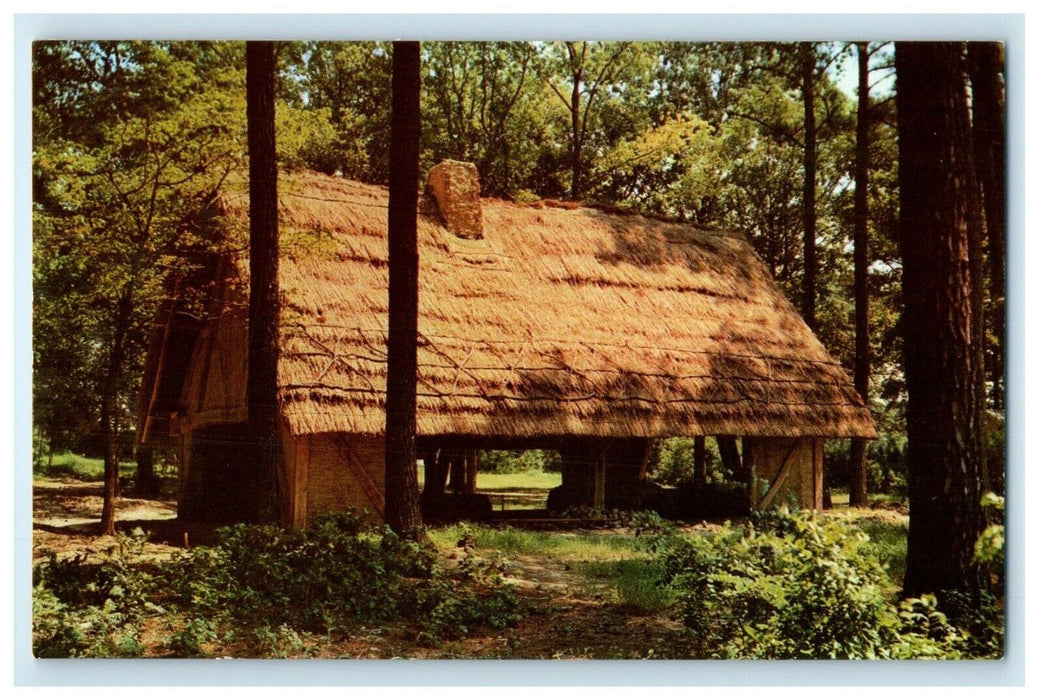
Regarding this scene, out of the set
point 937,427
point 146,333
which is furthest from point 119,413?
point 937,427

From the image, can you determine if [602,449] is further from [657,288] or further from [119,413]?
[119,413]

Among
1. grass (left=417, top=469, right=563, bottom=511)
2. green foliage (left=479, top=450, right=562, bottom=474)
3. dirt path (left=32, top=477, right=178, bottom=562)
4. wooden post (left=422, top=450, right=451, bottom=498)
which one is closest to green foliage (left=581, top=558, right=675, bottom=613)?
grass (left=417, top=469, right=563, bottom=511)

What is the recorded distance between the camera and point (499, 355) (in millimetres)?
4438

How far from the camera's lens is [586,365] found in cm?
441

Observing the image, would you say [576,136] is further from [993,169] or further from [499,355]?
[993,169]

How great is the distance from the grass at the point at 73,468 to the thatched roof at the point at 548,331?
32.7 inches

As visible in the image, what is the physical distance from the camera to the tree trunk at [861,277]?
4086mm

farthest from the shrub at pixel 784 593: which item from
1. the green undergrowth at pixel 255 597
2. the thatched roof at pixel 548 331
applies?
the green undergrowth at pixel 255 597

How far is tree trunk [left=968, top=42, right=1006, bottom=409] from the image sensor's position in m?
4.00

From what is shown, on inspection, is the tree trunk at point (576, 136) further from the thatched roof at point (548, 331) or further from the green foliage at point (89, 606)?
the green foliage at point (89, 606)

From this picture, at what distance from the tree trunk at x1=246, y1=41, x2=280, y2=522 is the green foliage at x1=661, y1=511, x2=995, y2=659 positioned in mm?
1886

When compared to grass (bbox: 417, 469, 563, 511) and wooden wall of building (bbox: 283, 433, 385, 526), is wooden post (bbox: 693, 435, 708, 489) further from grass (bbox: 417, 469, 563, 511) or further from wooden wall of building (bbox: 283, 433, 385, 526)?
wooden wall of building (bbox: 283, 433, 385, 526)
